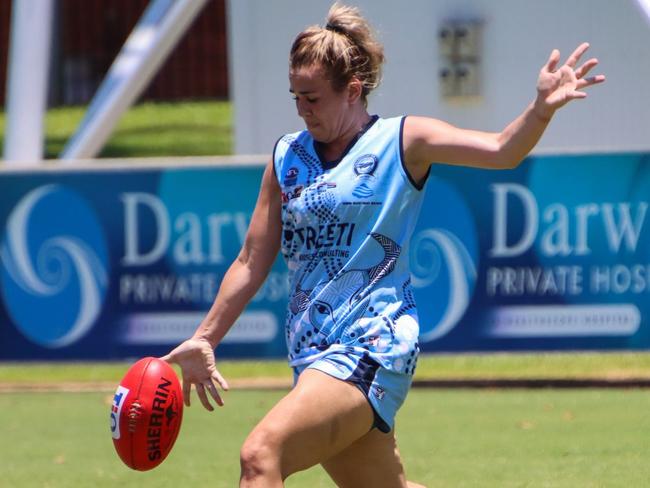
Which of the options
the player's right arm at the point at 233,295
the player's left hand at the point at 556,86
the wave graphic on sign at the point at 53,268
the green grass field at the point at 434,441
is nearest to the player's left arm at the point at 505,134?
the player's left hand at the point at 556,86

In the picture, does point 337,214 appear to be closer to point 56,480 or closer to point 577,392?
point 56,480

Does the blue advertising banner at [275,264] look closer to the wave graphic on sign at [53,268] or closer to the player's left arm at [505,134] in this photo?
the wave graphic on sign at [53,268]

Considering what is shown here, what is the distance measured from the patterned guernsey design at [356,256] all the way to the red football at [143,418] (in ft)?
1.67

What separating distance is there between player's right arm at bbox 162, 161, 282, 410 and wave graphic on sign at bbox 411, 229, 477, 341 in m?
5.95

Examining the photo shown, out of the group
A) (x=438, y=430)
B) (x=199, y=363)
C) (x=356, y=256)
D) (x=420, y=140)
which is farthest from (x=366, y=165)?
(x=438, y=430)

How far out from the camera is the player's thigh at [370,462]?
473 centimetres

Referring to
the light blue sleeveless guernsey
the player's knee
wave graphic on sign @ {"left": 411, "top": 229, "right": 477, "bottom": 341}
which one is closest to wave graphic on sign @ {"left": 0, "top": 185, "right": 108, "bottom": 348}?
wave graphic on sign @ {"left": 411, "top": 229, "right": 477, "bottom": 341}

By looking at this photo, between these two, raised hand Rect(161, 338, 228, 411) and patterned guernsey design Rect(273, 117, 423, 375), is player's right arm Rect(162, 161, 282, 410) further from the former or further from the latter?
patterned guernsey design Rect(273, 117, 423, 375)

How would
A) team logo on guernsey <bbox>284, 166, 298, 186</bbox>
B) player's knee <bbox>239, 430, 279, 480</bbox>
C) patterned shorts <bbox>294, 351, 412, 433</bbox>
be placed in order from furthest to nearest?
team logo on guernsey <bbox>284, 166, 298, 186</bbox> → patterned shorts <bbox>294, 351, 412, 433</bbox> → player's knee <bbox>239, 430, 279, 480</bbox>

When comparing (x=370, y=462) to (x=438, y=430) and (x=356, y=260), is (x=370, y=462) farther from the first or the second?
(x=438, y=430)

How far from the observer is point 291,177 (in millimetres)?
4785

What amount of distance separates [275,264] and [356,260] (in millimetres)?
6395

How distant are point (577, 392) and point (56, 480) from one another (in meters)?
4.51

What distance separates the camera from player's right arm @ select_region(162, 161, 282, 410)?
15.7ft
